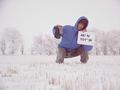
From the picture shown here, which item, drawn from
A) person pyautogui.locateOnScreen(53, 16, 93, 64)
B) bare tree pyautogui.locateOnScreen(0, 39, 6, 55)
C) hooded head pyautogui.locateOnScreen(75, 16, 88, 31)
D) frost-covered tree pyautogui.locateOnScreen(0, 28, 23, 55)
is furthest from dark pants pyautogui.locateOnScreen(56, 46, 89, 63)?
bare tree pyautogui.locateOnScreen(0, 39, 6, 55)

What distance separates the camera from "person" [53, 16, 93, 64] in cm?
250

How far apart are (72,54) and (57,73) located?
18 cm

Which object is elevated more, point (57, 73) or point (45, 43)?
point (45, 43)

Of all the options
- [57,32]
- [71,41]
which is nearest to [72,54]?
[71,41]

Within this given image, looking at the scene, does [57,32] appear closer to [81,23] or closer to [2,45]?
[81,23]

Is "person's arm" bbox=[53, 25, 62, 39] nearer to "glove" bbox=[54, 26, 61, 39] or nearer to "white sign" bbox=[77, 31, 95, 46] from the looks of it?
"glove" bbox=[54, 26, 61, 39]

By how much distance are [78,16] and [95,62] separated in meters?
0.36

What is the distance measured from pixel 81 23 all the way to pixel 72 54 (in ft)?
0.78

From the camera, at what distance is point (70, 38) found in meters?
2.51

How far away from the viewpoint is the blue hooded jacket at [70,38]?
2.50 m

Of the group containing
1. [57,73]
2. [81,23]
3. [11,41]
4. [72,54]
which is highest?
[81,23]

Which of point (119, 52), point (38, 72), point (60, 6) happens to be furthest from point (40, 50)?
point (119, 52)

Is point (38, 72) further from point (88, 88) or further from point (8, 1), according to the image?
point (8, 1)

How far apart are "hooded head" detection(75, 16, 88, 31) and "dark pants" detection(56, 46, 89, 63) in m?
0.15
